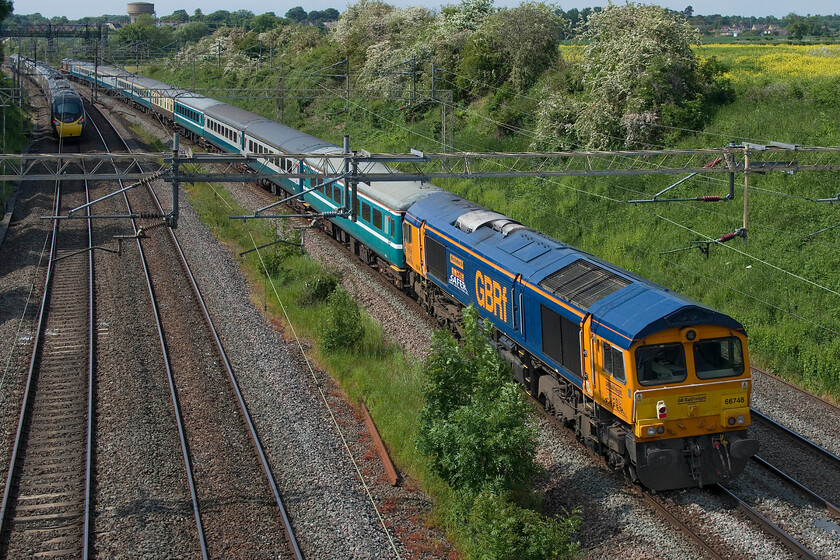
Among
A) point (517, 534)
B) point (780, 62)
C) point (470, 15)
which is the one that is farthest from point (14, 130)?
point (517, 534)

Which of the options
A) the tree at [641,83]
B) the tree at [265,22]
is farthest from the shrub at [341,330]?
the tree at [265,22]

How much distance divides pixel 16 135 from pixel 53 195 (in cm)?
1477

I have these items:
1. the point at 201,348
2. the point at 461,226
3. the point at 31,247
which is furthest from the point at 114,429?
the point at 31,247

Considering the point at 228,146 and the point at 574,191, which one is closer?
the point at 574,191

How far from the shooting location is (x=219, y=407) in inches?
624

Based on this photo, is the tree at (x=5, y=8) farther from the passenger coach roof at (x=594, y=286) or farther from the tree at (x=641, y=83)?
the passenger coach roof at (x=594, y=286)

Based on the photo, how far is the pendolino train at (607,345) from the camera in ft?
37.7

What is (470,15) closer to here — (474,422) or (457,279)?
(457,279)

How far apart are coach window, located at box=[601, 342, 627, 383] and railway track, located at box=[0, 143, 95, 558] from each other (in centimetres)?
807

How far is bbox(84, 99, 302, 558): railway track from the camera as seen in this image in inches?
454

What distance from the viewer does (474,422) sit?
11.7m

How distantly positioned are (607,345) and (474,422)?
2372 millimetres

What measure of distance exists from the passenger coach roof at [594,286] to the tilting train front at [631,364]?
2 centimetres

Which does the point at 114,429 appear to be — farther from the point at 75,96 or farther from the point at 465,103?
the point at 75,96
